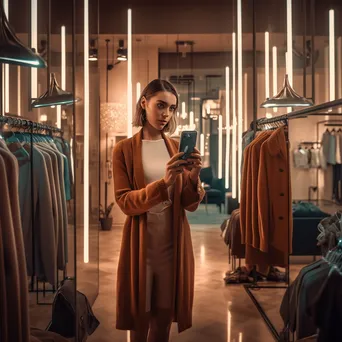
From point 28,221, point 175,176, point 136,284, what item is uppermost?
point 175,176

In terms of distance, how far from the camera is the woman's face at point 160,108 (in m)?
2.26

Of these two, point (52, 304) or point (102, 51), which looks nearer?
point (52, 304)

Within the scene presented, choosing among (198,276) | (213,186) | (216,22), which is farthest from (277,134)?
(213,186)

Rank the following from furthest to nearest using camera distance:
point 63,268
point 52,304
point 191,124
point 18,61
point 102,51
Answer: point 191,124
point 102,51
point 63,268
point 52,304
point 18,61

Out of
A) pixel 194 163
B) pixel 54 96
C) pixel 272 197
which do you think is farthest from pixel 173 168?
pixel 272 197

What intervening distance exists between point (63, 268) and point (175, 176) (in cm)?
157

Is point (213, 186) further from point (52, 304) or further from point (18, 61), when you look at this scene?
point (18, 61)

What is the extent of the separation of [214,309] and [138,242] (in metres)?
1.90

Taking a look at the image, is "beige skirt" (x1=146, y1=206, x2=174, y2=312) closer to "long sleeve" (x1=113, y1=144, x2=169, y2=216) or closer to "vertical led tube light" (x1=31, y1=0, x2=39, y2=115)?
"long sleeve" (x1=113, y1=144, x2=169, y2=216)

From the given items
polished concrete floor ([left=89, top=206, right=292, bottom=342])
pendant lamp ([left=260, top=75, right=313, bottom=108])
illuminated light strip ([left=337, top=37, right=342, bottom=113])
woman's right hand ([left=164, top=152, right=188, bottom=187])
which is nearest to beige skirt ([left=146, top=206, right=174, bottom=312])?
woman's right hand ([left=164, top=152, right=188, bottom=187])

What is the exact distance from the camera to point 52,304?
2.75 metres

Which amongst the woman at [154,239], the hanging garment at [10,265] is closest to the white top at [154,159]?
the woman at [154,239]

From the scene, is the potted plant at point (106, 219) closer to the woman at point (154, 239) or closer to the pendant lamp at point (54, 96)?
the pendant lamp at point (54, 96)

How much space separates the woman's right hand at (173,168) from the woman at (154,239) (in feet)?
0.24
